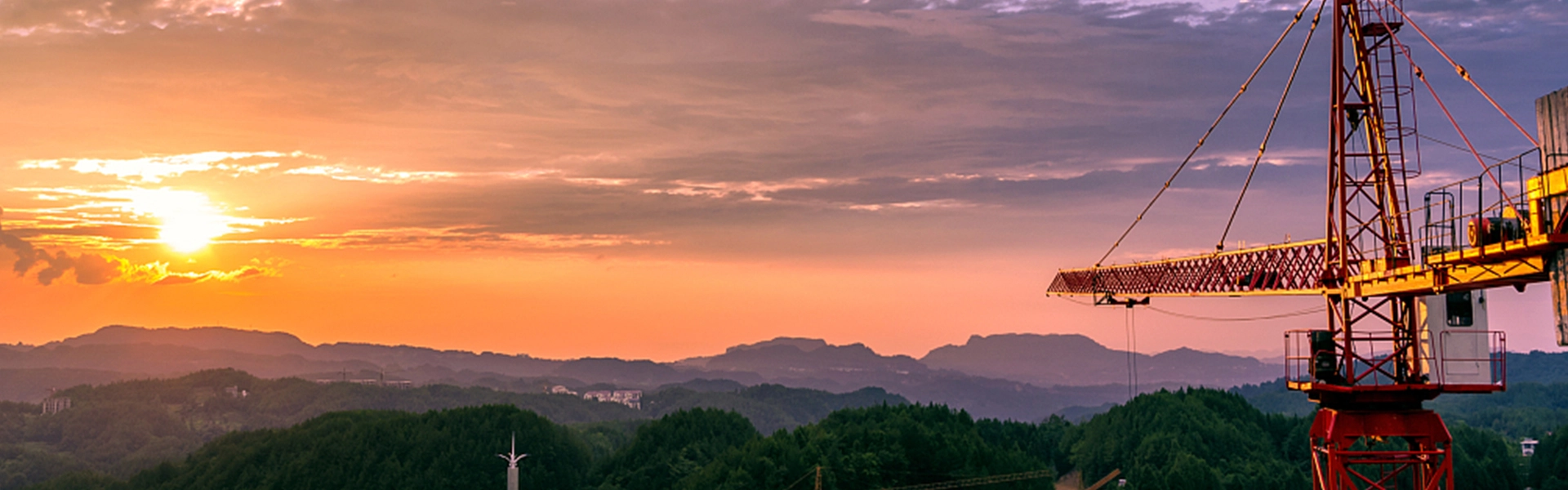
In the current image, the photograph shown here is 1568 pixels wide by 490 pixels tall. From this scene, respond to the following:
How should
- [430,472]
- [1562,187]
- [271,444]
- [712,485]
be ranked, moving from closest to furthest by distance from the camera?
[1562,187] < [712,485] < [430,472] < [271,444]

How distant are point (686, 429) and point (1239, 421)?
221 feet

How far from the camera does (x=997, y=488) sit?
96250 millimetres

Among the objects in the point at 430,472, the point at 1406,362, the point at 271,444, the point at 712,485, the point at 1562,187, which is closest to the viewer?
the point at 1562,187

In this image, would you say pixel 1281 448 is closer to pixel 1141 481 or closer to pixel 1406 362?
pixel 1141 481

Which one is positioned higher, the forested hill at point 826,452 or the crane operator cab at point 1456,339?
the crane operator cab at point 1456,339

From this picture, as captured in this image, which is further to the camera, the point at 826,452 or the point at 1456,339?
the point at 826,452

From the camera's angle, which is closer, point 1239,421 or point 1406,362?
point 1406,362

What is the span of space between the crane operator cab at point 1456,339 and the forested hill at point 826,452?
5813 centimetres

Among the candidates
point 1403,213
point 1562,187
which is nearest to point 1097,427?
point 1403,213

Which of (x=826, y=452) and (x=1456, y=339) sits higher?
(x=1456, y=339)

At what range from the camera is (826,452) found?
9869 cm

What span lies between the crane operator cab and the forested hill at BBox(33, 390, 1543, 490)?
191 feet

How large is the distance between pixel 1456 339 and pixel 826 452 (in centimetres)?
6502

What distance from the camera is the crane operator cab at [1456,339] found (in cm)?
3794
